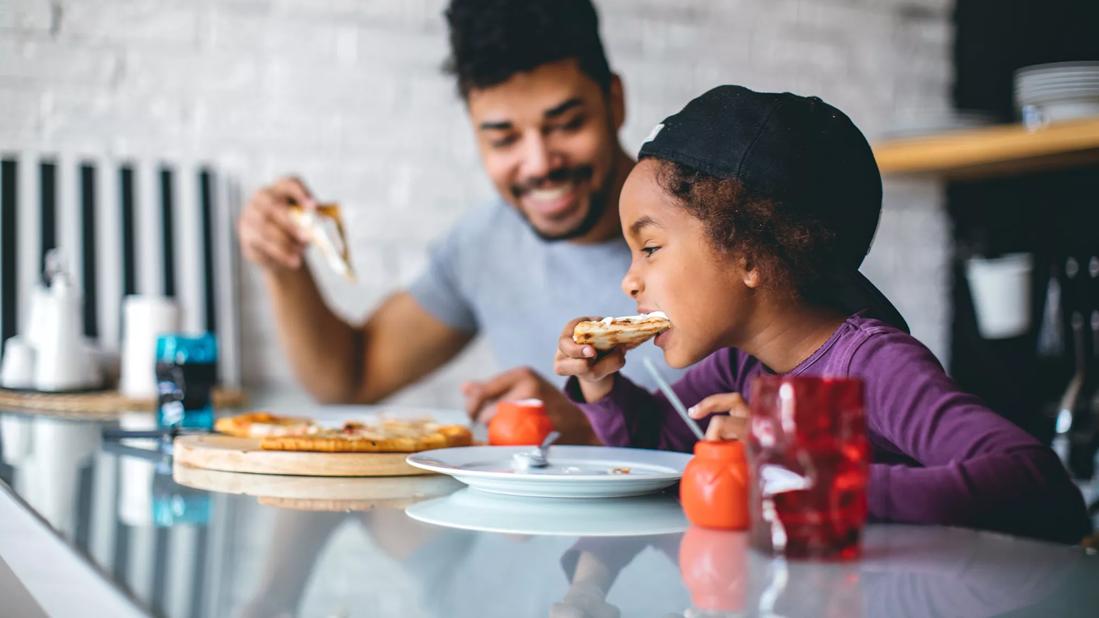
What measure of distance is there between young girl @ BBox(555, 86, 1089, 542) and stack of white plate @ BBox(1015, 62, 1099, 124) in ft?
7.70

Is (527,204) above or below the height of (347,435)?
above

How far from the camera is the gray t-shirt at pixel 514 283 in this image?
5.35 ft

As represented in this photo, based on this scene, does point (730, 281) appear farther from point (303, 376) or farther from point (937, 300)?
point (937, 300)

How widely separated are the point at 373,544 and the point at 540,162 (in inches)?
44.2

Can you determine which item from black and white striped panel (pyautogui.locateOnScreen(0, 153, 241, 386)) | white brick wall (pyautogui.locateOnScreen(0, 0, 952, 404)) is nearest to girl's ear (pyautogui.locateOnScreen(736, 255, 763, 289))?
white brick wall (pyautogui.locateOnScreen(0, 0, 952, 404))

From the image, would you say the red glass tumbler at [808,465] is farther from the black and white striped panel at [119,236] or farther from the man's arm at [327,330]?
the black and white striped panel at [119,236]

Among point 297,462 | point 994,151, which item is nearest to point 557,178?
point 297,462

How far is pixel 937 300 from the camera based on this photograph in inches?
140

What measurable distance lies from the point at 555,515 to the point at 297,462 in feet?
1.17

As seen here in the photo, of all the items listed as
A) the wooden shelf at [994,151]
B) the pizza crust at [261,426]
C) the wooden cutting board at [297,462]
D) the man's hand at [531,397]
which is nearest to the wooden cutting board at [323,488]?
the wooden cutting board at [297,462]

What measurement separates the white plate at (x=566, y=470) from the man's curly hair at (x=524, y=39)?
2.84 ft

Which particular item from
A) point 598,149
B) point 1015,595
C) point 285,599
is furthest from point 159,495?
point 598,149

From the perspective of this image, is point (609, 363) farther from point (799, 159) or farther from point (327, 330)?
point (327, 330)

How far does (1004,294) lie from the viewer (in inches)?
118
